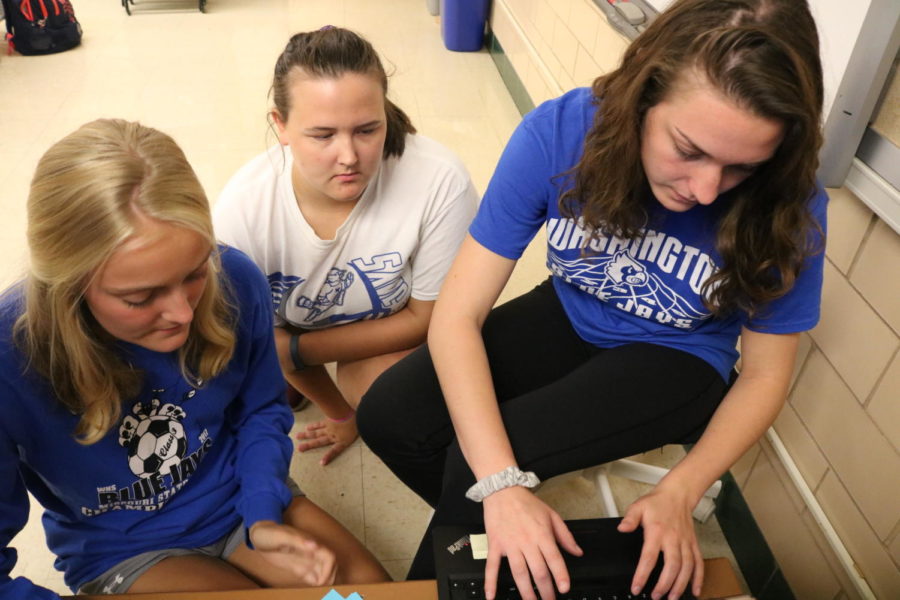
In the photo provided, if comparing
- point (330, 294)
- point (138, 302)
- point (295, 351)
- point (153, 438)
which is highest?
point (138, 302)

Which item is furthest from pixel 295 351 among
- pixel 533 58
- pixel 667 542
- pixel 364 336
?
pixel 533 58

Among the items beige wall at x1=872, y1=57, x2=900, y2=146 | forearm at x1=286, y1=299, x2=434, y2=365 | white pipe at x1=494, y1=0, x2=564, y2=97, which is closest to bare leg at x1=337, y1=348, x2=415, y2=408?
forearm at x1=286, y1=299, x2=434, y2=365

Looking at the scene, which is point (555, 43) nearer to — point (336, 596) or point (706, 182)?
point (706, 182)

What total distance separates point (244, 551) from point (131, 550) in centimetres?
17

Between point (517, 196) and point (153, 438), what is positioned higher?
point (517, 196)

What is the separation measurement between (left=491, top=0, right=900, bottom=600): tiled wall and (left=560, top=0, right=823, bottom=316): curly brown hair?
0.24m

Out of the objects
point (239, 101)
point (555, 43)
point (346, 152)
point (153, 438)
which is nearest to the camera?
point (153, 438)

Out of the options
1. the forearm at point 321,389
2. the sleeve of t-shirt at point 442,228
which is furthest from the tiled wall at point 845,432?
the forearm at point 321,389

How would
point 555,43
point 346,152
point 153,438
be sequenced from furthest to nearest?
point 555,43, point 346,152, point 153,438

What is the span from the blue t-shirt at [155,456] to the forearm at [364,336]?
12.6 inches

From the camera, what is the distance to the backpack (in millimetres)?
3771

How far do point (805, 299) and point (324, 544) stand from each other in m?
0.81

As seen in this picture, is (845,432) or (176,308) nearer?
(176,308)

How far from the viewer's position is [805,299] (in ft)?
3.38
